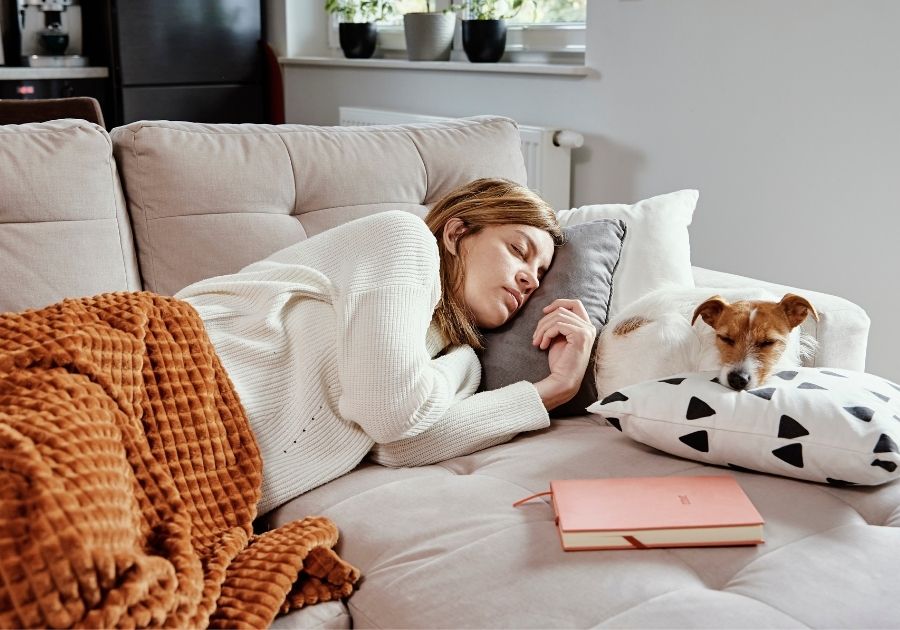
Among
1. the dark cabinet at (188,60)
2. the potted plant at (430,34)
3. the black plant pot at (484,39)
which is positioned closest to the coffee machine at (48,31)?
the dark cabinet at (188,60)

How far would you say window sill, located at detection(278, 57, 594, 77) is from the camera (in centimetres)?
325

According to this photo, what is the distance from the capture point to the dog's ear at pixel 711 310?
5.14 feet

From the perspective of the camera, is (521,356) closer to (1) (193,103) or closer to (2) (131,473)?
(2) (131,473)

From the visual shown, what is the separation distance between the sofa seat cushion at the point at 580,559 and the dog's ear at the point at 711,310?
0.24 m

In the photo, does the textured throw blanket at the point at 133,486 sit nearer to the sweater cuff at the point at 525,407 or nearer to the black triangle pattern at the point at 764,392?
the sweater cuff at the point at 525,407

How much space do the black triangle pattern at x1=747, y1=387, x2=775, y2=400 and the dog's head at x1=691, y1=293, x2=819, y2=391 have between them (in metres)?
0.02

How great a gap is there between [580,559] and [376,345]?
48 cm

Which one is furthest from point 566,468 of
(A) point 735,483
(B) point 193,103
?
(B) point 193,103

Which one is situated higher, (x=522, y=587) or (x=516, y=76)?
(x=516, y=76)

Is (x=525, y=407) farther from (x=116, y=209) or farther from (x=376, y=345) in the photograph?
(x=116, y=209)

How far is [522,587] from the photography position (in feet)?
3.78

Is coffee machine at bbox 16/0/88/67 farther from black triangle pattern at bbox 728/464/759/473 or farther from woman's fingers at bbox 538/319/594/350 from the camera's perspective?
black triangle pattern at bbox 728/464/759/473

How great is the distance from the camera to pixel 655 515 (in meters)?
1.26

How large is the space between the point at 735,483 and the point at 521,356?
1.75 feet
